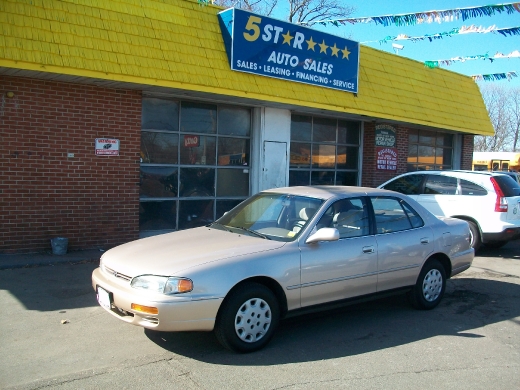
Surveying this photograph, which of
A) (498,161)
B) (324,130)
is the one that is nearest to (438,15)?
(324,130)

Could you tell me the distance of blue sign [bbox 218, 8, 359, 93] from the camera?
10.1 metres

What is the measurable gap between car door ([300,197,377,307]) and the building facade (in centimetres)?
471

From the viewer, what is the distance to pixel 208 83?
31.1 ft

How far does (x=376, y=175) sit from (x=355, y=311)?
8633 millimetres

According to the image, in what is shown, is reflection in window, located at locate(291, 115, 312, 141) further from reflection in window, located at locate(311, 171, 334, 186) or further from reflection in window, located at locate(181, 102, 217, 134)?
reflection in window, located at locate(181, 102, 217, 134)

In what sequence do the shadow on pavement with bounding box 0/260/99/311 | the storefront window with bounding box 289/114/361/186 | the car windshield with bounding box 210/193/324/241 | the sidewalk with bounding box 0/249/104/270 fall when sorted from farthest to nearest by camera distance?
1. the storefront window with bounding box 289/114/361/186
2. the sidewalk with bounding box 0/249/104/270
3. the shadow on pavement with bounding box 0/260/99/311
4. the car windshield with bounding box 210/193/324/241

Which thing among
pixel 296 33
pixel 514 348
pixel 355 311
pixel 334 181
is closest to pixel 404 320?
pixel 355 311

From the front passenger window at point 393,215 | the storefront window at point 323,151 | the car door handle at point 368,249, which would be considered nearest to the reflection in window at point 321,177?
the storefront window at point 323,151

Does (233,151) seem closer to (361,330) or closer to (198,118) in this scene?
(198,118)

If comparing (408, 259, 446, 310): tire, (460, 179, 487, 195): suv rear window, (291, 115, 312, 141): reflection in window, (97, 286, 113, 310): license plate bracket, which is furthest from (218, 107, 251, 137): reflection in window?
(97, 286, 113, 310): license plate bracket

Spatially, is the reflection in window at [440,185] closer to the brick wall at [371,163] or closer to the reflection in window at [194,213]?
the brick wall at [371,163]

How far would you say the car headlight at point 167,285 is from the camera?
435cm

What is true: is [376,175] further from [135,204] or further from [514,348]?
[514,348]

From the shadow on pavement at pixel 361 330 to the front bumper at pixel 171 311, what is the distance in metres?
0.42
